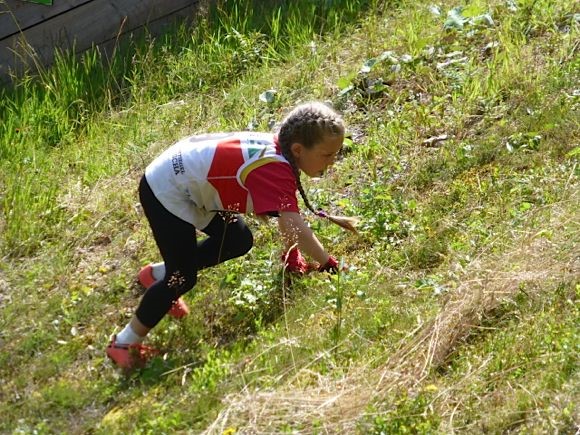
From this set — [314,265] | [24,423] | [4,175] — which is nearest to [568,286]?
[314,265]

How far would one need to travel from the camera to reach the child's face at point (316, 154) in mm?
4812

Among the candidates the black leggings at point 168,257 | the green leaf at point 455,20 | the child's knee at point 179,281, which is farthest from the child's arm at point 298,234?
the green leaf at point 455,20

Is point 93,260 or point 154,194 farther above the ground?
point 154,194

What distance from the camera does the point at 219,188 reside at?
4.88m

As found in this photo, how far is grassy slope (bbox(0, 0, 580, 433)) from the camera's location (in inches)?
168

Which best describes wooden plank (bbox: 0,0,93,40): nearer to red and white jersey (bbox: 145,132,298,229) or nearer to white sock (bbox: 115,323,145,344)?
red and white jersey (bbox: 145,132,298,229)

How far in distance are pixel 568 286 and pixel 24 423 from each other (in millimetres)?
2492

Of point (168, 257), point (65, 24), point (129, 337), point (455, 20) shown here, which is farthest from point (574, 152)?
point (65, 24)

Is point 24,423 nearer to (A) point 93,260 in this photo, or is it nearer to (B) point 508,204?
(A) point 93,260

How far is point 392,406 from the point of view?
4102mm

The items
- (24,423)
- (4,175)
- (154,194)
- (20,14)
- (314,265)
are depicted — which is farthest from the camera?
(20,14)

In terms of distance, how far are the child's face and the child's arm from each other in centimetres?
23

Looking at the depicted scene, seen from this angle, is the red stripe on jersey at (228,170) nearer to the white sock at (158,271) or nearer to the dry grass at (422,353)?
the white sock at (158,271)

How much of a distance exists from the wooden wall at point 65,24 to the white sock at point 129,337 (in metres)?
3.51
